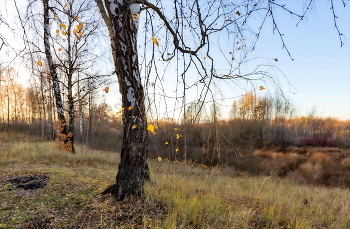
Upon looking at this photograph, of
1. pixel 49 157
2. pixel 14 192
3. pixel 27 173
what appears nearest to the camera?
pixel 14 192

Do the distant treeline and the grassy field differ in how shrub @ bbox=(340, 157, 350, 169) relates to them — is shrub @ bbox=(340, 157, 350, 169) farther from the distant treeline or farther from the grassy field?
the grassy field

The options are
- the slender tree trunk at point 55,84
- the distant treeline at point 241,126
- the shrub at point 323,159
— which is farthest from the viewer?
the distant treeline at point 241,126

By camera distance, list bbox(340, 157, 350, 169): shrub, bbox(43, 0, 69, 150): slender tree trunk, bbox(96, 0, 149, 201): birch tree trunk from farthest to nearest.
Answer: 1. bbox(340, 157, 350, 169): shrub
2. bbox(43, 0, 69, 150): slender tree trunk
3. bbox(96, 0, 149, 201): birch tree trunk

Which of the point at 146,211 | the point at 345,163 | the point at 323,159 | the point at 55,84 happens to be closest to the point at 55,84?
the point at 55,84

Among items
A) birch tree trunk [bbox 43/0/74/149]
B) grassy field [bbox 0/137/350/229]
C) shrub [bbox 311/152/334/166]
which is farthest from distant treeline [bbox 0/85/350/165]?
grassy field [bbox 0/137/350/229]

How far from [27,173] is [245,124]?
25424mm

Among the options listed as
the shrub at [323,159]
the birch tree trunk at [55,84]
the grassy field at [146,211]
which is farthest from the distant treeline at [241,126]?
the grassy field at [146,211]

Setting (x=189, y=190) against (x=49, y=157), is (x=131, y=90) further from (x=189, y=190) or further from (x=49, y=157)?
(x=49, y=157)

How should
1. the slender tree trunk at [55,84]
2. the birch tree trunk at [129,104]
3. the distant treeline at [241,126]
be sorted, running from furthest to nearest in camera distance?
the distant treeline at [241,126]
the slender tree trunk at [55,84]
the birch tree trunk at [129,104]

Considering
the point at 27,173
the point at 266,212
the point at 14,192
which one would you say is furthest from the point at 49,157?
the point at 266,212

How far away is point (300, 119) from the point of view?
108 feet

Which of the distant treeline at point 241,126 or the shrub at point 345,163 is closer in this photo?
the shrub at point 345,163

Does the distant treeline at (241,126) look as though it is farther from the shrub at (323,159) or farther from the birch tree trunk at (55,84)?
the birch tree trunk at (55,84)

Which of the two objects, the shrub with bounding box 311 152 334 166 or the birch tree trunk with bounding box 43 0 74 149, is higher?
the birch tree trunk with bounding box 43 0 74 149
